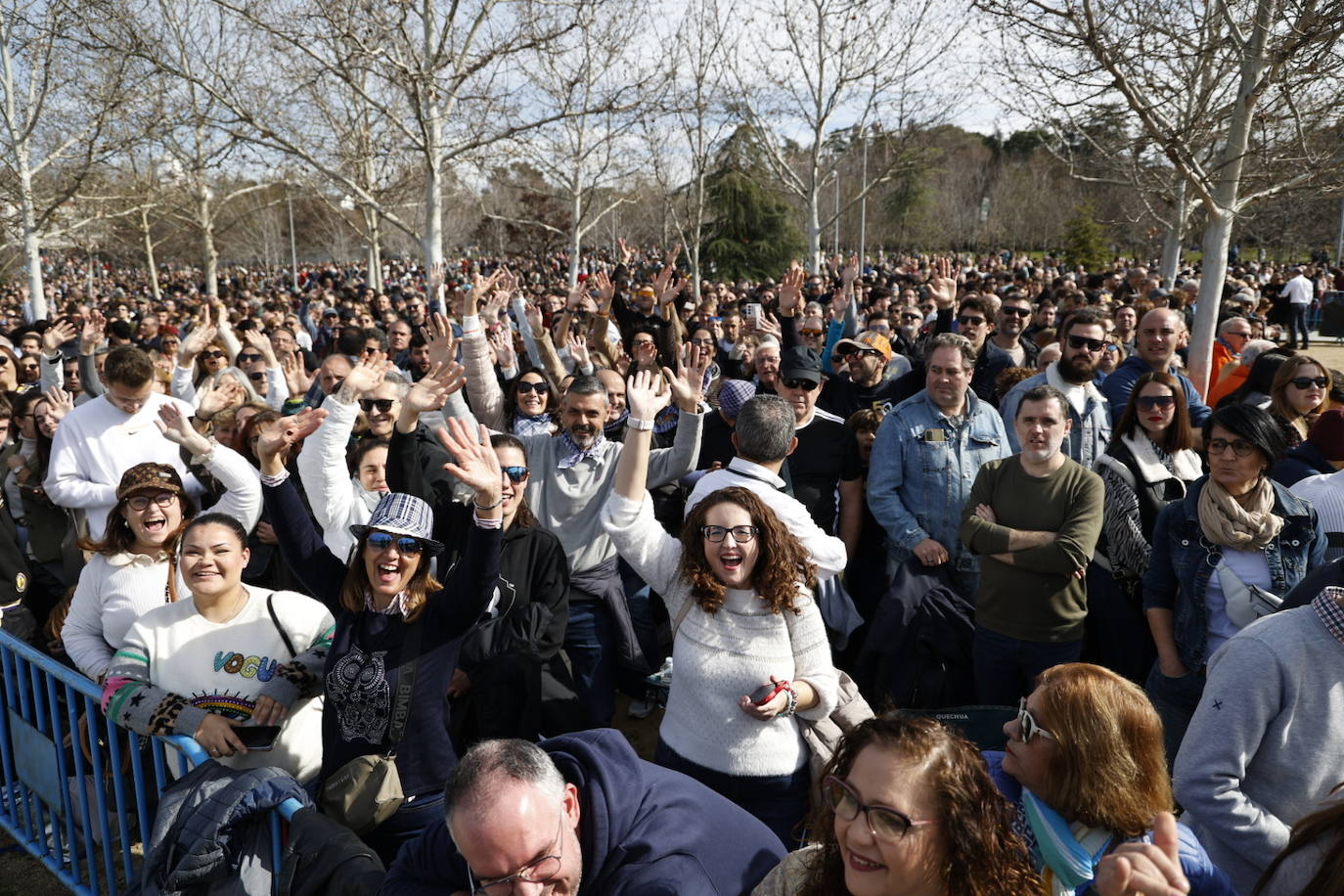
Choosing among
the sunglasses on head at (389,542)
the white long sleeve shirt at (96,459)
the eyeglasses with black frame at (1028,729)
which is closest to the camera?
the eyeglasses with black frame at (1028,729)

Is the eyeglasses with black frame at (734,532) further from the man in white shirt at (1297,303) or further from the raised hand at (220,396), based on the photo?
the man in white shirt at (1297,303)

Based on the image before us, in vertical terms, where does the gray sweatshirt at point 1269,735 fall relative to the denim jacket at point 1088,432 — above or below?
below

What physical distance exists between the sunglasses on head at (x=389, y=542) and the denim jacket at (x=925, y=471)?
241 cm

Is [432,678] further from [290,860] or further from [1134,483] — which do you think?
[1134,483]

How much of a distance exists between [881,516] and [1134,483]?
121 cm

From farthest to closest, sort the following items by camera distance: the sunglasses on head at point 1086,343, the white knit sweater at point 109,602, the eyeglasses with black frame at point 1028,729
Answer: the sunglasses on head at point 1086,343, the white knit sweater at point 109,602, the eyeglasses with black frame at point 1028,729

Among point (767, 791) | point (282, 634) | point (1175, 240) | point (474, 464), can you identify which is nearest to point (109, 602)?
point (282, 634)

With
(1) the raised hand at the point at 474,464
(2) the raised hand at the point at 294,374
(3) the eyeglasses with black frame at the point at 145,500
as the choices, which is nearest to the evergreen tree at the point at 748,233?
(2) the raised hand at the point at 294,374

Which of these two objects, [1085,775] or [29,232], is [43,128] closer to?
[29,232]

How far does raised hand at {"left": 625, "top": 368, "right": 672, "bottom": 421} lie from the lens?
143 inches

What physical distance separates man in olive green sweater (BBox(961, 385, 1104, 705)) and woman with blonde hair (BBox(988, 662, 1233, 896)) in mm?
1655

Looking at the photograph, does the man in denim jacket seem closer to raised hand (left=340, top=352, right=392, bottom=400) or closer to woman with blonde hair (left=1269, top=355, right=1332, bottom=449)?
woman with blonde hair (left=1269, top=355, right=1332, bottom=449)

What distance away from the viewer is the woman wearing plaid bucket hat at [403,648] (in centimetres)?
297

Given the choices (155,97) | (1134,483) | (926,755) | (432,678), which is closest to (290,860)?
(432,678)
